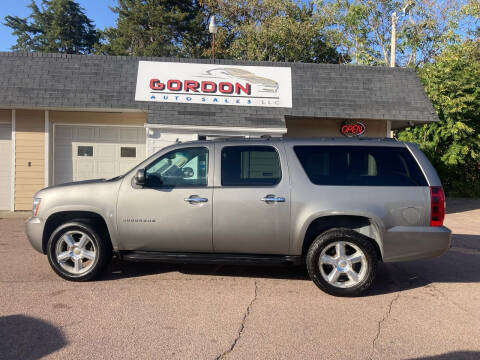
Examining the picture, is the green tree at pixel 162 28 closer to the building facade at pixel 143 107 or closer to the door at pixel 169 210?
the building facade at pixel 143 107

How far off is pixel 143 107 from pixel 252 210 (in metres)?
7.14

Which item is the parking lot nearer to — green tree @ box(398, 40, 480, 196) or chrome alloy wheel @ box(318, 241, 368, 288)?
chrome alloy wheel @ box(318, 241, 368, 288)

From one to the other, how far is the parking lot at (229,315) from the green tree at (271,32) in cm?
2106

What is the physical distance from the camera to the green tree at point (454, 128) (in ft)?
54.0

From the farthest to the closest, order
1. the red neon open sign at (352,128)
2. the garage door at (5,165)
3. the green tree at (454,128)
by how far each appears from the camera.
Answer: the green tree at (454,128) < the red neon open sign at (352,128) < the garage door at (5,165)

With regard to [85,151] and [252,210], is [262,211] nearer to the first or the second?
[252,210]

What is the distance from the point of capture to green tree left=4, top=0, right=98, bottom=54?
43.4 meters

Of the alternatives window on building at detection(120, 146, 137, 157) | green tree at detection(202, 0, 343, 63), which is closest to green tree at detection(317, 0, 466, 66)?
green tree at detection(202, 0, 343, 63)

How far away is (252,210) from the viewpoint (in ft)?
17.2

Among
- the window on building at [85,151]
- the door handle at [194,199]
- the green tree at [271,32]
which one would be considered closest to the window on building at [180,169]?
the door handle at [194,199]

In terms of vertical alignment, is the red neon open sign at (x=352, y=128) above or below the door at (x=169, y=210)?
above

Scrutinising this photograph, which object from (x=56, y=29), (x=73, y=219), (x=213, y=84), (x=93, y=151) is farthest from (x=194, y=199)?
(x=56, y=29)

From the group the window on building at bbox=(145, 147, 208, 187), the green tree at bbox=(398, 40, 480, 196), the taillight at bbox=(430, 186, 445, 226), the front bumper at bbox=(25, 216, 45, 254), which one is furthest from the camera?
the green tree at bbox=(398, 40, 480, 196)

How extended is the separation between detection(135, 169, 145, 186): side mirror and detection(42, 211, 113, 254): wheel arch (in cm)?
73
